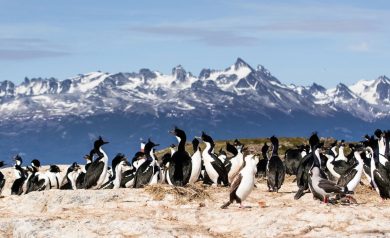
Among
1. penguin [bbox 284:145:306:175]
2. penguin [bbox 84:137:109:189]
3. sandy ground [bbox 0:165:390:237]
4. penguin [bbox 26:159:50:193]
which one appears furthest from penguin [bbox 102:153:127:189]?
penguin [bbox 284:145:306:175]

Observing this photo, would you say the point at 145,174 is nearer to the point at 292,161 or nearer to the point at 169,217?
the point at 169,217

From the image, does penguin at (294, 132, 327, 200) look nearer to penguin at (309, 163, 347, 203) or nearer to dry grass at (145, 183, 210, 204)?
penguin at (309, 163, 347, 203)

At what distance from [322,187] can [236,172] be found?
12.5m

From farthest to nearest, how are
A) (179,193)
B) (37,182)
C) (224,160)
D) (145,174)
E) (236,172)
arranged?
1. (224,160)
2. (37,182)
3. (236,172)
4. (145,174)
5. (179,193)

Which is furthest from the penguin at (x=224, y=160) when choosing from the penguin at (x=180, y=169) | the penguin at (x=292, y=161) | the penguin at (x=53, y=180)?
the penguin at (x=53, y=180)

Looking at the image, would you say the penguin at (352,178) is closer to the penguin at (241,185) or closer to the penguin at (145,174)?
the penguin at (241,185)

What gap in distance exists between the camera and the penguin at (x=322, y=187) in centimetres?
2558

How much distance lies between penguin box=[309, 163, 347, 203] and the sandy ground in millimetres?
624

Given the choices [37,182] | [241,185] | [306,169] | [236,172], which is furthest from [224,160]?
[241,185]

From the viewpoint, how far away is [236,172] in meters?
38.2

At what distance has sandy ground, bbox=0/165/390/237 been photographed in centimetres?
2233

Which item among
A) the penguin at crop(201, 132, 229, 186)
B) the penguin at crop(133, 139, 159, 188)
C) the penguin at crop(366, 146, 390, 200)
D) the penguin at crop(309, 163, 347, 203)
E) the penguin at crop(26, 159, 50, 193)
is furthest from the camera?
the penguin at crop(26, 159, 50, 193)

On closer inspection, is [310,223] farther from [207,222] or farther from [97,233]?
[97,233]

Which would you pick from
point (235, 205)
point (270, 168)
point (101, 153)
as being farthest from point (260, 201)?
point (101, 153)
